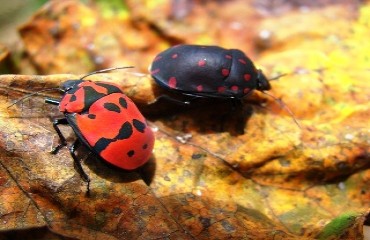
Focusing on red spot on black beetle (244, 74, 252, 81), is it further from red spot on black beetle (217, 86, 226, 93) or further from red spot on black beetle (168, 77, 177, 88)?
red spot on black beetle (168, 77, 177, 88)

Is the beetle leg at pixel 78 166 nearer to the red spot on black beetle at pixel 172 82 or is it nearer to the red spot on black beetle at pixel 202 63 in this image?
the red spot on black beetle at pixel 172 82

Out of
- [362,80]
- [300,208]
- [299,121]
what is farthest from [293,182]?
[362,80]

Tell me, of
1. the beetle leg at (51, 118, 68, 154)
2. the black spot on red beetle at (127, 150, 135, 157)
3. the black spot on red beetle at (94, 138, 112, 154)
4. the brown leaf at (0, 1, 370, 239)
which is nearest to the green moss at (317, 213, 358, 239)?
the brown leaf at (0, 1, 370, 239)

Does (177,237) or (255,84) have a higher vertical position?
(255,84)

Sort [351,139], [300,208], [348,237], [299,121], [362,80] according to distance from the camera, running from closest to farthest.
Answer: [348,237], [300,208], [351,139], [299,121], [362,80]

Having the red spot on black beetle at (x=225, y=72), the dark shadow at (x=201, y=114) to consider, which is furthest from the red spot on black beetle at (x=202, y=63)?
the dark shadow at (x=201, y=114)

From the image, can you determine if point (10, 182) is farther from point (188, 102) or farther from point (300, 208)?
point (300, 208)
